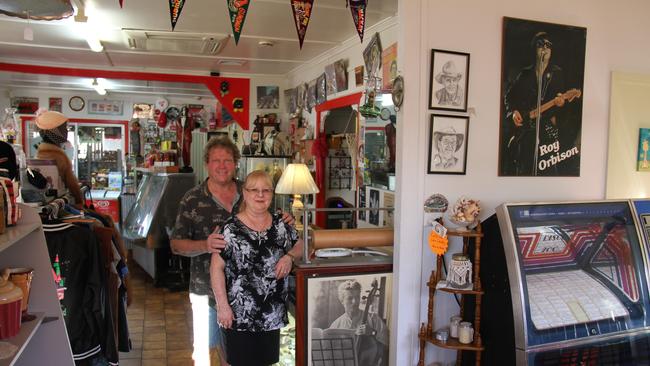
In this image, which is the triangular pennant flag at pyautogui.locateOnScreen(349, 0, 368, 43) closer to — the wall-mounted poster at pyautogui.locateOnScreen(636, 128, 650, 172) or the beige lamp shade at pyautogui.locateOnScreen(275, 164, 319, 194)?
the wall-mounted poster at pyautogui.locateOnScreen(636, 128, 650, 172)

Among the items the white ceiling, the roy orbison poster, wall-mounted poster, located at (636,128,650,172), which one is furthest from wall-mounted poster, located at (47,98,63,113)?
wall-mounted poster, located at (636,128,650,172)

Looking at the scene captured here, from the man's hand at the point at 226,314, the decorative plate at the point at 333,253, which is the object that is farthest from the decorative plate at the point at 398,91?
the man's hand at the point at 226,314

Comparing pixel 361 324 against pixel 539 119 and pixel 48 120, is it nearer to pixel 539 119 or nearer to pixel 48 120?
pixel 539 119

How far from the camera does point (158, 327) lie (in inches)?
185

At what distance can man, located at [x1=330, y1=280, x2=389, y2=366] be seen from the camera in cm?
277

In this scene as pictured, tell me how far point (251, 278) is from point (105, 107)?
10.9m

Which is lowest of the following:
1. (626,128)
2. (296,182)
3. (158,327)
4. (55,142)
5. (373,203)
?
(158,327)

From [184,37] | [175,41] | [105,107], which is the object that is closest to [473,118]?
[184,37]

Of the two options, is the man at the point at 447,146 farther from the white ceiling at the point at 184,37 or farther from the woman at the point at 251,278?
the white ceiling at the point at 184,37

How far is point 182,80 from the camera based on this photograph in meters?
7.62

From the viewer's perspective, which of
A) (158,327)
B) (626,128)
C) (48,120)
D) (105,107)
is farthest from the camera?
(105,107)

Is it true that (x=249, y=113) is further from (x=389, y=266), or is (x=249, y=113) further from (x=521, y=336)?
(x=521, y=336)

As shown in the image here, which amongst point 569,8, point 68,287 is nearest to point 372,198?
point 569,8

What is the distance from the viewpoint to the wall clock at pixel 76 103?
11523 millimetres
